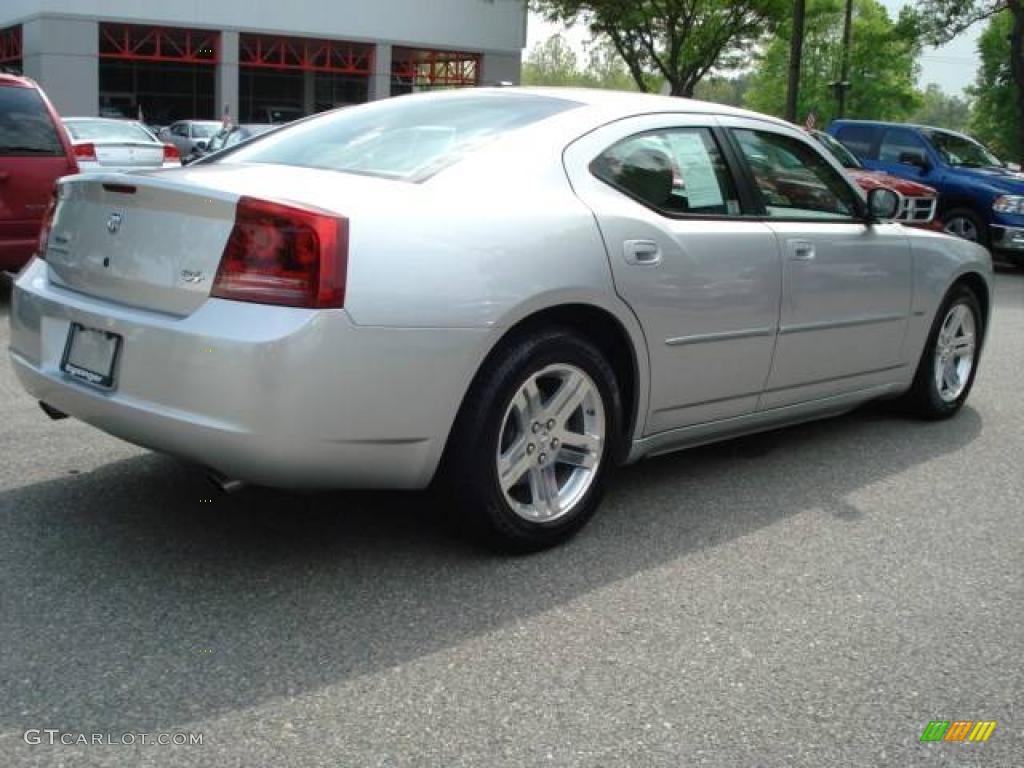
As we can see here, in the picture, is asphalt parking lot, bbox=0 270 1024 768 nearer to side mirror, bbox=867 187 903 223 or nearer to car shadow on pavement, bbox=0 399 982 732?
Result: car shadow on pavement, bbox=0 399 982 732

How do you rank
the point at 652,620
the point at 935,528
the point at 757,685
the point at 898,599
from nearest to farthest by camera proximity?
the point at 757,685 → the point at 652,620 → the point at 898,599 → the point at 935,528

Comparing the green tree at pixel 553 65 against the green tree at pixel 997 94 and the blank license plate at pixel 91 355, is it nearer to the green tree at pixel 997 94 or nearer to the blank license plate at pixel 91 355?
the green tree at pixel 997 94

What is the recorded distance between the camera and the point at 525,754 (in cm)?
268

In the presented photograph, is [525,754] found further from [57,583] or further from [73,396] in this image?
[73,396]

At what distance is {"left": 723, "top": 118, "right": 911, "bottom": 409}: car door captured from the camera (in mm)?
4797

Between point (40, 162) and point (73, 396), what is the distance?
5.54 m

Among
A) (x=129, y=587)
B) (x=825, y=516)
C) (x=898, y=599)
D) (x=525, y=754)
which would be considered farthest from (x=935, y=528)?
(x=129, y=587)

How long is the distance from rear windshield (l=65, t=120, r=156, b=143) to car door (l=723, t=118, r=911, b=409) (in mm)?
15829

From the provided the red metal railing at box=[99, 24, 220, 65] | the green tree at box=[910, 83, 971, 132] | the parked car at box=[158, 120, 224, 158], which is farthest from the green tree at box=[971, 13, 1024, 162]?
the green tree at box=[910, 83, 971, 132]

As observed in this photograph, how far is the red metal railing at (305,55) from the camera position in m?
46.2

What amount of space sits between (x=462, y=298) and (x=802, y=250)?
1.90m

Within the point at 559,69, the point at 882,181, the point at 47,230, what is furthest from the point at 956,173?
the point at 559,69

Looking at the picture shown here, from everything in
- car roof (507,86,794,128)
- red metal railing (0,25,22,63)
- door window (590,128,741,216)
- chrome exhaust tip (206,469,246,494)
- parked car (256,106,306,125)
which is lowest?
chrome exhaust tip (206,469,246,494)

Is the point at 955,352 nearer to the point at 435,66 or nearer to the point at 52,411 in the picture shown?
the point at 52,411
